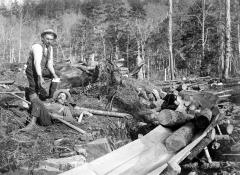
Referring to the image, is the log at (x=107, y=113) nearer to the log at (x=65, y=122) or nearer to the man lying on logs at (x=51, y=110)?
the man lying on logs at (x=51, y=110)

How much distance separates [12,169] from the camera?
198 inches

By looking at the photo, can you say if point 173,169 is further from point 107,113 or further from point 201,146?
point 107,113

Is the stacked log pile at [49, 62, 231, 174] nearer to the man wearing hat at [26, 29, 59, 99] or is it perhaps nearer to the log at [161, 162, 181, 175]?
the log at [161, 162, 181, 175]

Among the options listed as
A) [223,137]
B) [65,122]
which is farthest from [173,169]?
[65,122]

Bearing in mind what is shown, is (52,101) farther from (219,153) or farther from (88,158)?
(219,153)

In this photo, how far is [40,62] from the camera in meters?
6.79

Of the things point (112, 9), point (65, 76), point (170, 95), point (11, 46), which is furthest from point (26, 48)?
point (170, 95)

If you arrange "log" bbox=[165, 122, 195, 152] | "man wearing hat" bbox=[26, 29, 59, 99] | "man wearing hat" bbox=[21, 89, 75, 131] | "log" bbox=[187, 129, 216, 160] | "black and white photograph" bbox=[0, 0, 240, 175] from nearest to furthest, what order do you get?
"black and white photograph" bbox=[0, 0, 240, 175], "log" bbox=[165, 122, 195, 152], "log" bbox=[187, 129, 216, 160], "man wearing hat" bbox=[26, 29, 59, 99], "man wearing hat" bbox=[21, 89, 75, 131]

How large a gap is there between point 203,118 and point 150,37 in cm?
3955

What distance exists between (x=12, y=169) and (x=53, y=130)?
193 cm

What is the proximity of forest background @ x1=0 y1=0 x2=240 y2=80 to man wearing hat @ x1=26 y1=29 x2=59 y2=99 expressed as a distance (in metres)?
21.6

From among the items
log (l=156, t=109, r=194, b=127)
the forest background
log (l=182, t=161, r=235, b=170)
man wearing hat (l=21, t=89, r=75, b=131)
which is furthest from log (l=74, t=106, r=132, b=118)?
the forest background

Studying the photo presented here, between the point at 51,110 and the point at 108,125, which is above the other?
the point at 51,110

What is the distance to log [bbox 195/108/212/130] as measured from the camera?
19.3ft
